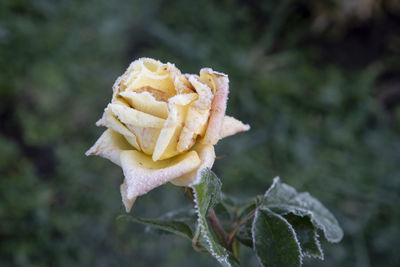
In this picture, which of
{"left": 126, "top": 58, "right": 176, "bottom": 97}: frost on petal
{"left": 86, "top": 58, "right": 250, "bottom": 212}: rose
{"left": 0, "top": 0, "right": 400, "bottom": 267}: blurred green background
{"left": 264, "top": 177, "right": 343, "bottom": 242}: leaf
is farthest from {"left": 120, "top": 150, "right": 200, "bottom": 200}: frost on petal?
{"left": 0, "top": 0, "right": 400, "bottom": 267}: blurred green background

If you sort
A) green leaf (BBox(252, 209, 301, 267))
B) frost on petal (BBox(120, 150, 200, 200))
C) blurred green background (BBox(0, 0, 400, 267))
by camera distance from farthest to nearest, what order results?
blurred green background (BBox(0, 0, 400, 267)) → green leaf (BBox(252, 209, 301, 267)) → frost on petal (BBox(120, 150, 200, 200))

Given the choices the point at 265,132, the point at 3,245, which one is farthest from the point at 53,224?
the point at 265,132

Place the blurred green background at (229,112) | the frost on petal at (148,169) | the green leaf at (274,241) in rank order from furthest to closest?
the blurred green background at (229,112)
the green leaf at (274,241)
the frost on petal at (148,169)

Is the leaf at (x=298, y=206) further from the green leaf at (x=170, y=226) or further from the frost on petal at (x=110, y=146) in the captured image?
the frost on petal at (x=110, y=146)

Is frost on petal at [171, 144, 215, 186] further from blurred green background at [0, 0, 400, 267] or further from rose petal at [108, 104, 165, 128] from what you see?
blurred green background at [0, 0, 400, 267]

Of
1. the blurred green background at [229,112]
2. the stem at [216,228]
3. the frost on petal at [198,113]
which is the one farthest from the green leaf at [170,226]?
the blurred green background at [229,112]

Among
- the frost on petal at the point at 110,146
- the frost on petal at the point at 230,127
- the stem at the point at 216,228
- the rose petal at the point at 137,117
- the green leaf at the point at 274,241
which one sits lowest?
the stem at the point at 216,228
